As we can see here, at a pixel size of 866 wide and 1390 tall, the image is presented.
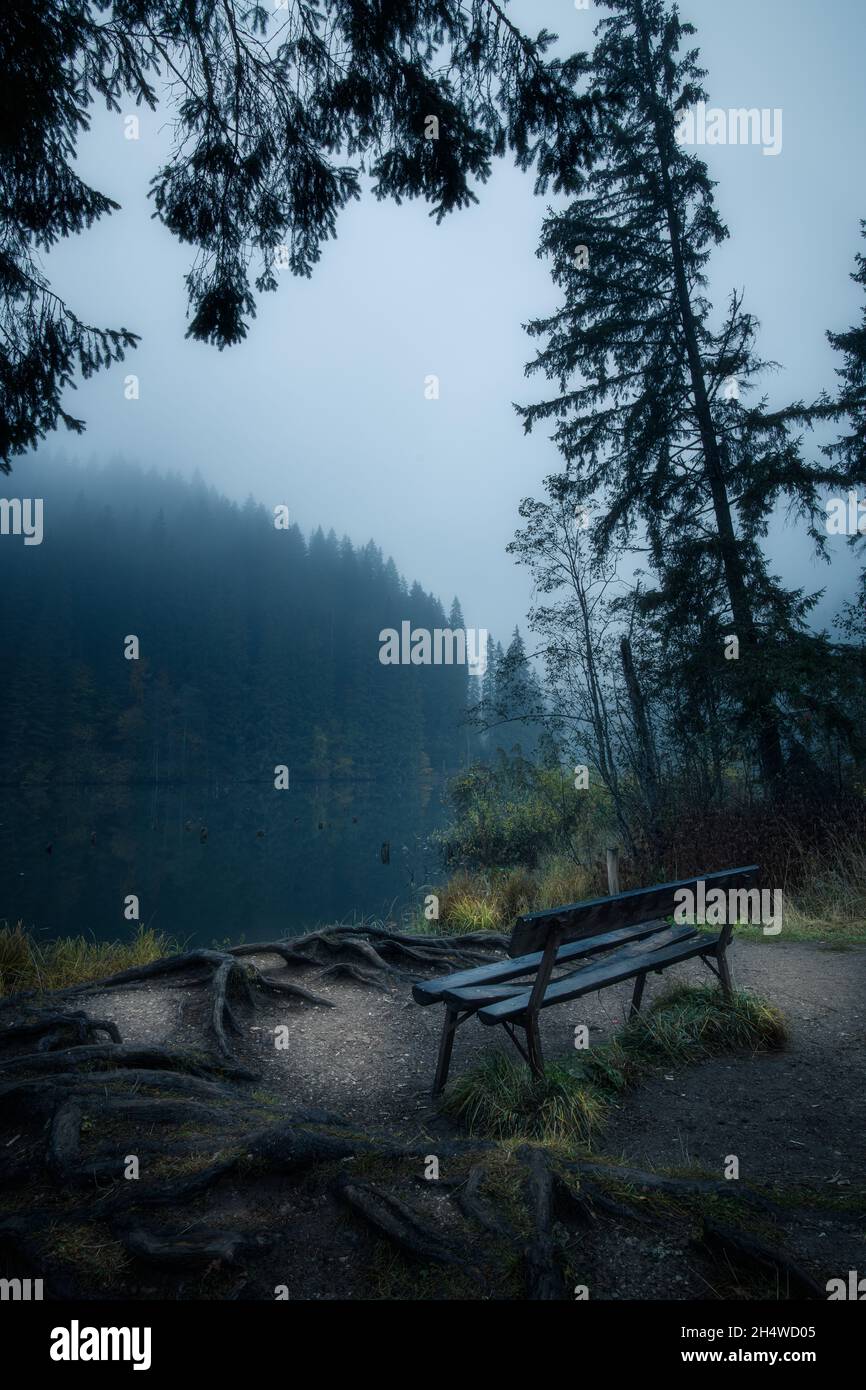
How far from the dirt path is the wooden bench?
0.57 m

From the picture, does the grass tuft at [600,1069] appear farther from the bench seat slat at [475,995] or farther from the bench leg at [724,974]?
the bench seat slat at [475,995]

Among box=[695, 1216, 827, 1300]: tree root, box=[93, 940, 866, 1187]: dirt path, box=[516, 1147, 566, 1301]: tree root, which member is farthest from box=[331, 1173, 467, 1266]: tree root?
box=[93, 940, 866, 1187]: dirt path

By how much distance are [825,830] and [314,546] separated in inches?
5241

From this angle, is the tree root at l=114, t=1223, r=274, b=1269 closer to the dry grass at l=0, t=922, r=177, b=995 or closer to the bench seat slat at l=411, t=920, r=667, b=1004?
the bench seat slat at l=411, t=920, r=667, b=1004

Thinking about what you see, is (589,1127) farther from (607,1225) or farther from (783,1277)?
(783,1277)

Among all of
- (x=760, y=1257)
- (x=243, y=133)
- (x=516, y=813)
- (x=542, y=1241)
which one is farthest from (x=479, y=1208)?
(x=516, y=813)

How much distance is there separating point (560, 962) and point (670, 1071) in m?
1.05

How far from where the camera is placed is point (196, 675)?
88938 millimetres

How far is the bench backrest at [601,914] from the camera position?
4.11 meters

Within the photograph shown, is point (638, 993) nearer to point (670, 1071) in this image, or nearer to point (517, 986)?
point (670, 1071)

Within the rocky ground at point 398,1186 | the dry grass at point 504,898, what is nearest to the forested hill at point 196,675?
the dry grass at point 504,898

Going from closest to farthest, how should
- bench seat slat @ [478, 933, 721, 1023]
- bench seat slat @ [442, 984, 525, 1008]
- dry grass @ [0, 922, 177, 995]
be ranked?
1. bench seat slat @ [478, 933, 721, 1023]
2. bench seat slat @ [442, 984, 525, 1008]
3. dry grass @ [0, 922, 177, 995]

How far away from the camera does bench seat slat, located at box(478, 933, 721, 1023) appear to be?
4191 millimetres

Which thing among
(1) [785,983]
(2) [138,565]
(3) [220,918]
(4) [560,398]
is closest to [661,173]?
(4) [560,398]
